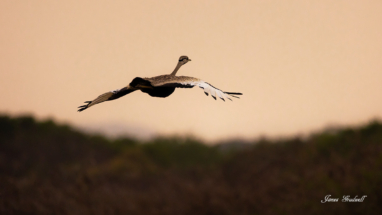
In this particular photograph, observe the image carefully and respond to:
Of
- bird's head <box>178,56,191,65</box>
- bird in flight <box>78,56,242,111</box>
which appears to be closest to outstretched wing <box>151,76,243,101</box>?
bird in flight <box>78,56,242,111</box>

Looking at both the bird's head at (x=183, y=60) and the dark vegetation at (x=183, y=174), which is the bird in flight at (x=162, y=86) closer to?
the bird's head at (x=183, y=60)

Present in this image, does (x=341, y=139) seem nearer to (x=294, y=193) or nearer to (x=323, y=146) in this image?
(x=323, y=146)

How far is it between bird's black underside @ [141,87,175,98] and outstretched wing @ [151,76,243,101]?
0.36 feet

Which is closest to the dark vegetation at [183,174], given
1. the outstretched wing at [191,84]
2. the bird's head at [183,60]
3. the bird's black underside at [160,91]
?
the bird's head at [183,60]

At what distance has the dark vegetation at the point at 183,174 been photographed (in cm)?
3259

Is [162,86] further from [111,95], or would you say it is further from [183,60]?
[183,60]

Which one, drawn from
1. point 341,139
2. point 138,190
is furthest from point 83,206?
point 341,139

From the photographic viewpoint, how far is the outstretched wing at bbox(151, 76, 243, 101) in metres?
7.38

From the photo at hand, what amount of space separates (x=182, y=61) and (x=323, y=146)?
37.4 metres

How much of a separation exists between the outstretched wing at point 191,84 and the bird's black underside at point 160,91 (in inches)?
4.3

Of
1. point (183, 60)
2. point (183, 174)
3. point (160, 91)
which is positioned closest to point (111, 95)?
point (160, 91)

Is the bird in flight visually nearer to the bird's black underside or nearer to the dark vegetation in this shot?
the bird's black underside

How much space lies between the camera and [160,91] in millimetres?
7488

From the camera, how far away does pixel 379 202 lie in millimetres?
28234
